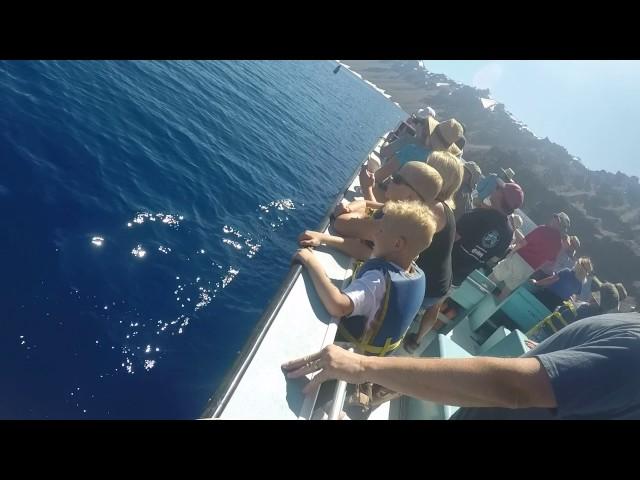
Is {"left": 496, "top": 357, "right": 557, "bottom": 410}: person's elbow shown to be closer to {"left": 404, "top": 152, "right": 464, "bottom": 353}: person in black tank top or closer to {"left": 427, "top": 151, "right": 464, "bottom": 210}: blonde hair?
{"left": 404, "top": 152, "right": 464, "bottom": 353}: person in black tank top

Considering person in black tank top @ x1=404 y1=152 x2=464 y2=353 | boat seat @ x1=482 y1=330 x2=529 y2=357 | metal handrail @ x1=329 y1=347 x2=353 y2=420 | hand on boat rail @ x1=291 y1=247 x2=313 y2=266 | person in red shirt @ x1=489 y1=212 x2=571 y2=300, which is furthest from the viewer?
person in red shirt @ x1=489 y1=212 x2=571 y2=300

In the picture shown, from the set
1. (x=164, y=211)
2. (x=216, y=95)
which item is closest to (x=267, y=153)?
(x=216, y=95)

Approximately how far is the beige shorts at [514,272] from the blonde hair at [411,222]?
15.3ft

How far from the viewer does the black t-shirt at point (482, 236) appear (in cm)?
463

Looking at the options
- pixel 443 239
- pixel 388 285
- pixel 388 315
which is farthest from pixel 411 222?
pixel 443 239

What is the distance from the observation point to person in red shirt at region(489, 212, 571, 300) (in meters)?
6.28

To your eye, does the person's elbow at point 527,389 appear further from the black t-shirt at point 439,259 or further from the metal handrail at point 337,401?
the black t-shirt at point 439,259

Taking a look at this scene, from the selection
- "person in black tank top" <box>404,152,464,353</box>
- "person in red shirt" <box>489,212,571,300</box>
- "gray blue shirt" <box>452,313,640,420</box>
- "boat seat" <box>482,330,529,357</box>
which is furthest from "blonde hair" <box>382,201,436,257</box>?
"person in red shirt" <box>489,212,571,300</box>

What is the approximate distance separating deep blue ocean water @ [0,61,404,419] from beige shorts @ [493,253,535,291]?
410 cm

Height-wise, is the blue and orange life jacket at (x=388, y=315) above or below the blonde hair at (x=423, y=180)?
below

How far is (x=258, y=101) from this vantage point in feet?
70.4

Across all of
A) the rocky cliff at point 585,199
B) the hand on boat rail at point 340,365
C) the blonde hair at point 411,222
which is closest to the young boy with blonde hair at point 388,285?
the blonde hair at point 411,222
